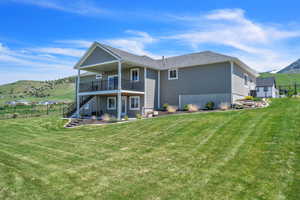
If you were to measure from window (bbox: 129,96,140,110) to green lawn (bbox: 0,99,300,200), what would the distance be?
1059cm

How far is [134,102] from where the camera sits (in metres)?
19.6

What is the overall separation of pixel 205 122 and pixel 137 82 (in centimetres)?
1064

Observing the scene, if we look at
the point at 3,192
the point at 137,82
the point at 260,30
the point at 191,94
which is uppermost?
the point at 260,30

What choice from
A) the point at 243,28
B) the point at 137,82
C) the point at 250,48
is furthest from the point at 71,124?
the point at 250,48

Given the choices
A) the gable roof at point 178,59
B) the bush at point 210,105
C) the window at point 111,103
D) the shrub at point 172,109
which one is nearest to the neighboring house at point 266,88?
the gable roof at point 178,59

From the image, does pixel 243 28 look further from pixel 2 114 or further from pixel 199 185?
pixel 2 114

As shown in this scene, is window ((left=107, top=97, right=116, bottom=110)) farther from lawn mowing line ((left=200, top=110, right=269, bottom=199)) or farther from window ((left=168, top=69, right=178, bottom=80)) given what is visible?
lawn mowing line ((left=200, top=110, right=269, bottom=199))

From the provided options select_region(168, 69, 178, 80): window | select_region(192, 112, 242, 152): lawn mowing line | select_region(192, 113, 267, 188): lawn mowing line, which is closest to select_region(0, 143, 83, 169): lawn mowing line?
select_region(192, 113, 267, 188): lawn mowing line

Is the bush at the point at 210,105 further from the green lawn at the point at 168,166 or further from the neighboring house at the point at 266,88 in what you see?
the neighboring house at the point at 266,88

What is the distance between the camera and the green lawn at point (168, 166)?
12.7 feet

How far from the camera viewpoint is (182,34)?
15961 mm

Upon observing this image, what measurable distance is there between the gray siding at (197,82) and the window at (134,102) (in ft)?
9.04

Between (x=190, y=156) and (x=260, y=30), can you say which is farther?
(x=260, y=30)

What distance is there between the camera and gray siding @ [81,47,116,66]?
719 inches
